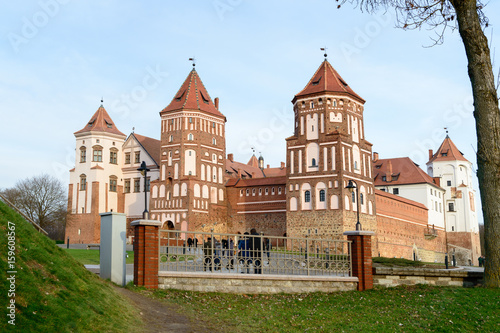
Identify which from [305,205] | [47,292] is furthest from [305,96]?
[47,292]

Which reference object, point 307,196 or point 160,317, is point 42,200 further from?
point 160,317

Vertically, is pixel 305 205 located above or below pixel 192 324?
above

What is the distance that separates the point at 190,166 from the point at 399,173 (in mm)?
32785

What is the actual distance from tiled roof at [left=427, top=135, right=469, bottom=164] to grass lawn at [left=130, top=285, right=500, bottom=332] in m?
70.3

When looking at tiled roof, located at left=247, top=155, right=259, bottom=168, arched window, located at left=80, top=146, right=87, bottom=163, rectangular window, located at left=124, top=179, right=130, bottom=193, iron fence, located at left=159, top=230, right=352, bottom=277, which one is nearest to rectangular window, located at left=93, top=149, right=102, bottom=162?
arched window, located at left=80, top=146, right=87, bottom=163

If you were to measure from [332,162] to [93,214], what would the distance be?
87.3 feet

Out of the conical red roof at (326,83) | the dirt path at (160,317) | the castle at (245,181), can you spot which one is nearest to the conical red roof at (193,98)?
the castle at (245,181)

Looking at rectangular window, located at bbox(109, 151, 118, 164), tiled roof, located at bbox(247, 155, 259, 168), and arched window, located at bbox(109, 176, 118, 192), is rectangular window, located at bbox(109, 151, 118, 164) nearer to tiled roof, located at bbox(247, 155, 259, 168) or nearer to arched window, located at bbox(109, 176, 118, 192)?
arched window, located at bbox(109, 176, 118, 192)

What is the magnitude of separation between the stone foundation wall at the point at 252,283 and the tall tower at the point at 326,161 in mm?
30341

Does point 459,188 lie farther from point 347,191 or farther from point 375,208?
point 347,191

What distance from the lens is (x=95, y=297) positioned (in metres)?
9.61

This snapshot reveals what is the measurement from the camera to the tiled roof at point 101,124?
58.6 metres

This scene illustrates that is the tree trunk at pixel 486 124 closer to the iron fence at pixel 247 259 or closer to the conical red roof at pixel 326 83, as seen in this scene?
the iron fence at pixel 247 259

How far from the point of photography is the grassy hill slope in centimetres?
753
